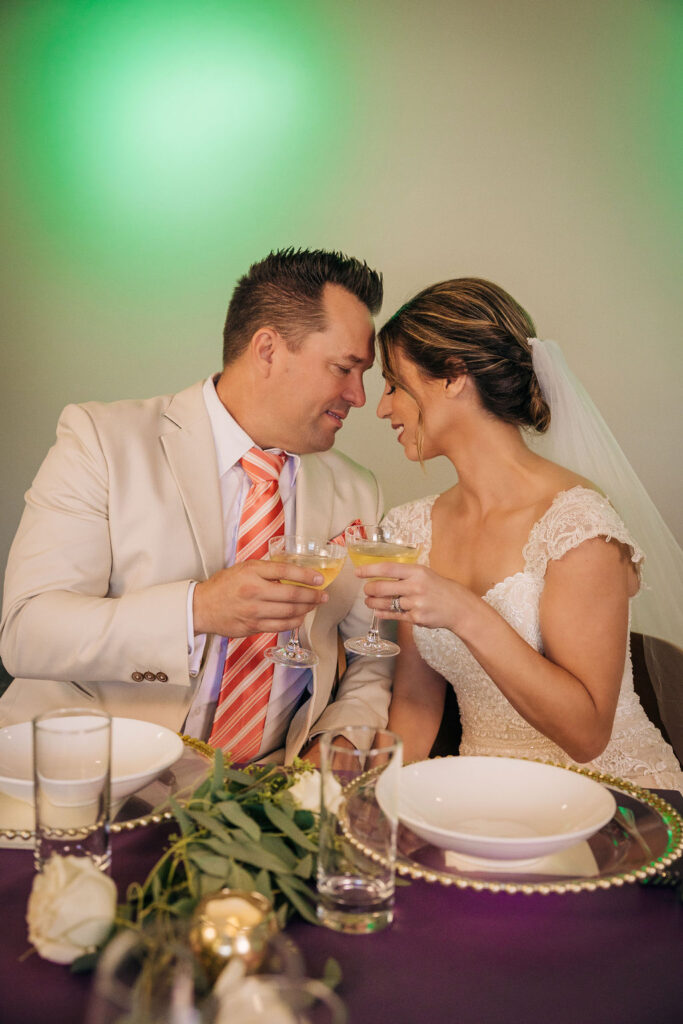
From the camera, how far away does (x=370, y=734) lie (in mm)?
1146

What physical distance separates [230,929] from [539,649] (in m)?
1.50

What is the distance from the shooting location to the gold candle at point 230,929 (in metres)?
0.84

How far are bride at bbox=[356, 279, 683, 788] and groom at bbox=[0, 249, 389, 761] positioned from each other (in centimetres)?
20

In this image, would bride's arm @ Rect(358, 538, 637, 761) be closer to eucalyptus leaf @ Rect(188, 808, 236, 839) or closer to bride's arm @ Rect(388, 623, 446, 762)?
bride's arm @ Rect(388, 623, 446, 762)

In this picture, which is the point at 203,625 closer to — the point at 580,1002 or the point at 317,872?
the point at 317,872

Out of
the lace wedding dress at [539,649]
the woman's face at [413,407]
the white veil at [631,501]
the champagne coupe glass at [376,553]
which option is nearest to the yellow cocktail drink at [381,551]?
the champagne coupe glass at [376,553]

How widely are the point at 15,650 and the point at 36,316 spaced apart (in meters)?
2.55

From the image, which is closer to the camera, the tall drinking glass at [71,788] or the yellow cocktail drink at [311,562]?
the tall drinking glass at [71,788]

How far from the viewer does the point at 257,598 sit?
6.38 ft

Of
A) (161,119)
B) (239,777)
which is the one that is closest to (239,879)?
(239,777)

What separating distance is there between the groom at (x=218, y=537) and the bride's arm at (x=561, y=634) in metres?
0.25

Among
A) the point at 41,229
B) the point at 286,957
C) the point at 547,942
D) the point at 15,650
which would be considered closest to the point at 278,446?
the point at 15,650

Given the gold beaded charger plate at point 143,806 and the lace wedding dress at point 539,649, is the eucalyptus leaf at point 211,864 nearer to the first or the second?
the gold beaded charger plate at point 143,806

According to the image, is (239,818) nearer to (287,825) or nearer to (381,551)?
(287,825)
